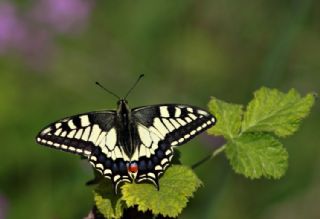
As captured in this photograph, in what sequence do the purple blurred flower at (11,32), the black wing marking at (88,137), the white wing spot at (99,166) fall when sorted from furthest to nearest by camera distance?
1. the purple blurred flower at (11,32)
2. the black wing marking at (88,137)
3. the white wing spot at (99,166)

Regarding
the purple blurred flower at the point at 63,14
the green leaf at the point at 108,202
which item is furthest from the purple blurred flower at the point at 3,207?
the green leaf at the point at 108,202

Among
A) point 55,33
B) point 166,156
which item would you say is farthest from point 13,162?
point 166,156

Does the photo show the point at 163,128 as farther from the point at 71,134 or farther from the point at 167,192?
A: the point at 167,192

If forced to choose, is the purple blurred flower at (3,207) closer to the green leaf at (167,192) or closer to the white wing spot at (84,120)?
the white wing spot at (84,120)

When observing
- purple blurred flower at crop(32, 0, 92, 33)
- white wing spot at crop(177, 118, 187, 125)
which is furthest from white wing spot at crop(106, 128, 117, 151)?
purple blurred flower at crop(32, 0, 92, 33)

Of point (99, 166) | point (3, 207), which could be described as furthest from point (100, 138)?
point (3, 207)
